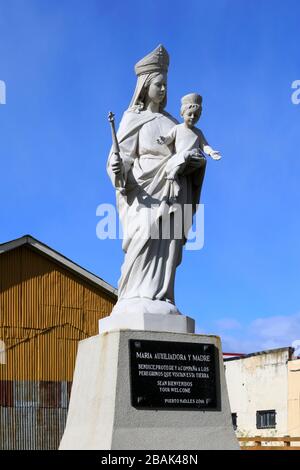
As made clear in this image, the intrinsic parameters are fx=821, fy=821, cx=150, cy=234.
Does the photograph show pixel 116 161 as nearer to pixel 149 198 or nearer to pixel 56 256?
pixel 149 198

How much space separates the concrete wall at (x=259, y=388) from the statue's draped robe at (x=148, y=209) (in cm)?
1970

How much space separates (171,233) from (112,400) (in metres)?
2.34

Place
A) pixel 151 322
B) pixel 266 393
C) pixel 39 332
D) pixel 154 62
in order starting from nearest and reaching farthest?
pixel 151 322
pixel 154 62
pixel 39 332
pixel 266 393

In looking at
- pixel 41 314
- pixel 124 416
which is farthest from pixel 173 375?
pixel 41 314

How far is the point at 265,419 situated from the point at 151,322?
21.4 meters

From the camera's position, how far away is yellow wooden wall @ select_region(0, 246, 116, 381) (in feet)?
80.9

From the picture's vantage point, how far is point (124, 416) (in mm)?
9125

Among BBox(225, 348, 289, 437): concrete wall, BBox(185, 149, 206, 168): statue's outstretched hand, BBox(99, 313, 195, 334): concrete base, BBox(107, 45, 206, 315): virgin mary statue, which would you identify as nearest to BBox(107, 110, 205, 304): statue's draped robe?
BBox(107, 45, 206, 315): virgin mary statue

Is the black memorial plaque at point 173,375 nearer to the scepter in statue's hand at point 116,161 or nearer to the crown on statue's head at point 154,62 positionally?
the scepter in statue's hand at point 116,161

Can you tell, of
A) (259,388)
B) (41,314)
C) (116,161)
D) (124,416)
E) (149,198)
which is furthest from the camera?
(259,388)

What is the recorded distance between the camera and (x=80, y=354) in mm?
10344

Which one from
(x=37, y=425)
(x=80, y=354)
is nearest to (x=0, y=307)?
(x=37, y=425)

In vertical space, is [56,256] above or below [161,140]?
above
